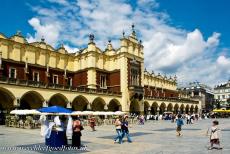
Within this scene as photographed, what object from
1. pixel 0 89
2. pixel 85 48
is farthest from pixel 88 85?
pixel 0 89

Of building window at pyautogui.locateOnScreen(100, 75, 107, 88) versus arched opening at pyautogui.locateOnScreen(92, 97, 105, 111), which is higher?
building window at pyautogui.locateOnScreen(100, 75, 107, 88)

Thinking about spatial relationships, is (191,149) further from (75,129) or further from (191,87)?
(191,87)

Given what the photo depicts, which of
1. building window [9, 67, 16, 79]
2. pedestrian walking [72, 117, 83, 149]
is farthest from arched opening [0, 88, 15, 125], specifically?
pedestrian walking [72, 117, 83, 149]

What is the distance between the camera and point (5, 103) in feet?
134

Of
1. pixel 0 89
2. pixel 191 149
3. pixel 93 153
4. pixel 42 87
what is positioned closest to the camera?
pixel 93 153

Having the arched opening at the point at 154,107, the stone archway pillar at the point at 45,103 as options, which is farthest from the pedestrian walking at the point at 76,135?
the arched opening at the point at 154,107

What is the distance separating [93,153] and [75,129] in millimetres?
2592

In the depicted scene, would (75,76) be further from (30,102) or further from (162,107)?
(162,107)

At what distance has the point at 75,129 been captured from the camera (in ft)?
55.7

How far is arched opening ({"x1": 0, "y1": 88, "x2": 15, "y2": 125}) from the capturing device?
38.4 meters

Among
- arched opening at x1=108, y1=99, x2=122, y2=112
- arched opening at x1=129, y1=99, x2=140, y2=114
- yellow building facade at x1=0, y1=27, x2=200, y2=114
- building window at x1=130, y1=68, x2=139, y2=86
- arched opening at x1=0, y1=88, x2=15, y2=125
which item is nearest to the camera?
arched opening at x1=0, y1=88, x2=15, y2=125

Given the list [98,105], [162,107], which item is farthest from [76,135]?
[162,107]

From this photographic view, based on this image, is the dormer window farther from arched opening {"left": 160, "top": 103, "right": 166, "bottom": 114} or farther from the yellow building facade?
arched opening {"left": 160, "top": 103, "right": 166, "bottom": 114}

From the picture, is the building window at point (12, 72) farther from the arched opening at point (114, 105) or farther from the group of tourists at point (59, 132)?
the group of tourists at point (59, 132)
